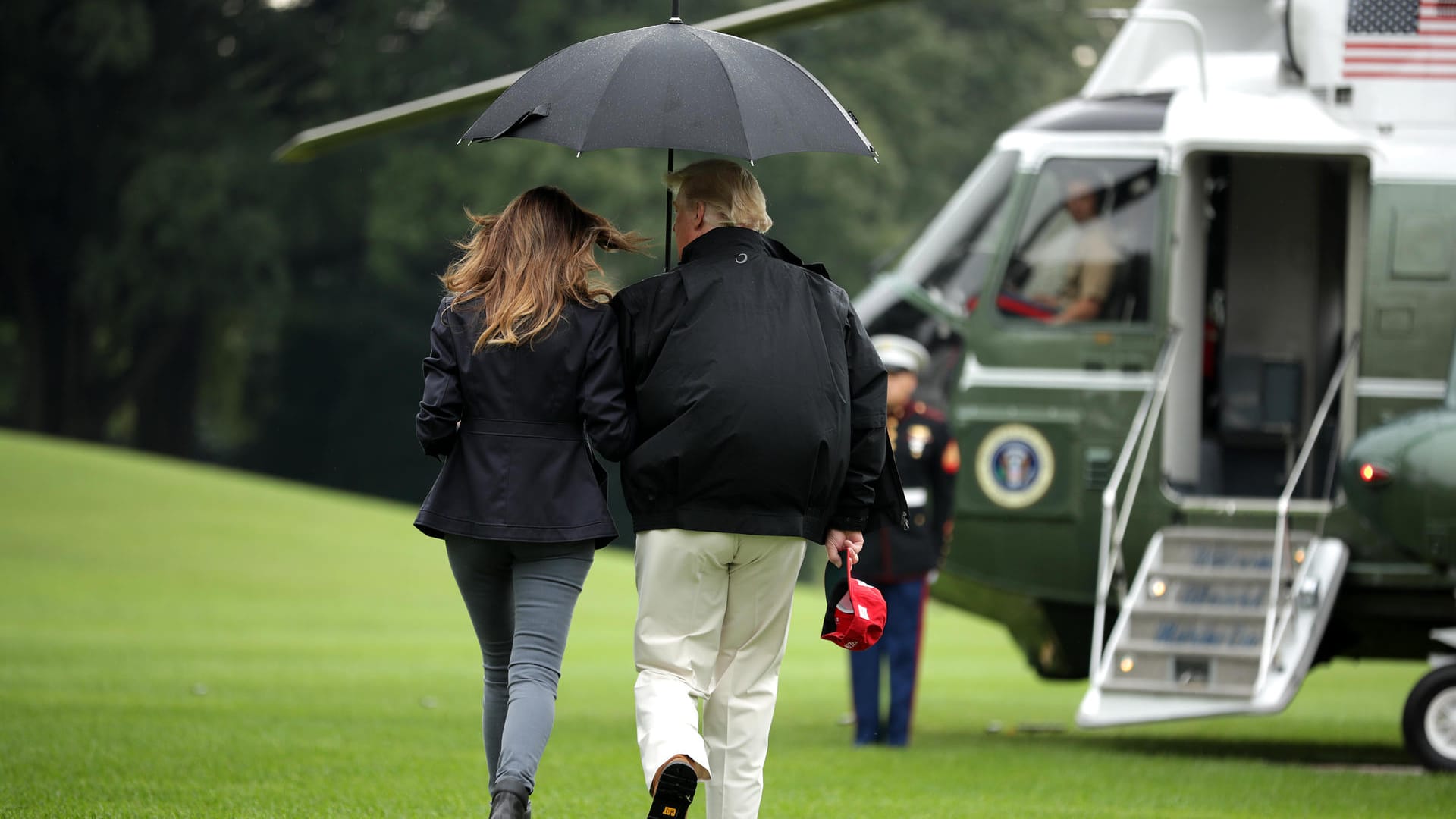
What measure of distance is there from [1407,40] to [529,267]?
545cm

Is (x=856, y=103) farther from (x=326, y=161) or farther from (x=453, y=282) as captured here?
(x=453, y=282)

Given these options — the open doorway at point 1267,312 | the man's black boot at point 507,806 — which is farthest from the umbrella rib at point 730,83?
the open doorway at point 1267,312

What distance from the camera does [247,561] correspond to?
20.8 metres

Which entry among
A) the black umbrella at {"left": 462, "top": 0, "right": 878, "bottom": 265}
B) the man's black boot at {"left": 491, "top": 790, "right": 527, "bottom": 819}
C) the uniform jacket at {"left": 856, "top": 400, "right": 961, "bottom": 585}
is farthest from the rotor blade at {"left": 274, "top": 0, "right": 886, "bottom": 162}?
the man's black boot at {"left": 491, "top": 790, "right": 527, "bottom": 819}

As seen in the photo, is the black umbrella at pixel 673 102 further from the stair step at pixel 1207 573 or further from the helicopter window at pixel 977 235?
the helicopter window at pixel 977 235

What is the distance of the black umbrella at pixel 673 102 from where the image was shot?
16.4 feet

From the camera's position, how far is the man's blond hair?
5.05 metres

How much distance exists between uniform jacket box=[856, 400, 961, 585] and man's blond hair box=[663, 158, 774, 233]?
4050 millimetres

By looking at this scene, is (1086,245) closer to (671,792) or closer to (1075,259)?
(1075,259)

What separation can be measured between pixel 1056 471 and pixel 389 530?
49.3ft

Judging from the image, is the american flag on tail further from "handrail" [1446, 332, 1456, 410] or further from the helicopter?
"handrail" [1446, 332, 1456, 410]

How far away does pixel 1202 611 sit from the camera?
28.2ft

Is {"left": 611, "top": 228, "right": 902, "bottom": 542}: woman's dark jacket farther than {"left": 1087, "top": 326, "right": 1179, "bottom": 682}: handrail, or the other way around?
{"left": 1087, "top": 326, "right": 1179, "bottom": 682}: handrail

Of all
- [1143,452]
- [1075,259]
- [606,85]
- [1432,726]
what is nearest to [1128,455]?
[1143,452]
